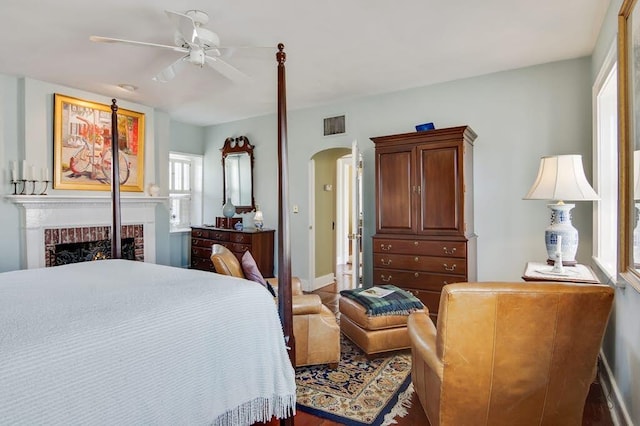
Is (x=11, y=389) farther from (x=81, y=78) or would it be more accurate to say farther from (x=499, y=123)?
(x=499, y=123)

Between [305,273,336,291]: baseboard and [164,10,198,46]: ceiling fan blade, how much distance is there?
3.71 metres

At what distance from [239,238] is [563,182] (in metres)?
4.00

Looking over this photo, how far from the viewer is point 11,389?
106 cm

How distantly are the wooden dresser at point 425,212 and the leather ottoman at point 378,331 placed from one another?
0.99 metres

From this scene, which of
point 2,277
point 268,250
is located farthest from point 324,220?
point 2,277

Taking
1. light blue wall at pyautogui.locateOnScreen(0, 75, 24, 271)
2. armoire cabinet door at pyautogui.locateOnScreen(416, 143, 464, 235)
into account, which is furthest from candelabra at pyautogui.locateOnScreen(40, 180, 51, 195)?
armoire cabinet door at pyautogui.locateOnScreen(416, 143, 464, 235)

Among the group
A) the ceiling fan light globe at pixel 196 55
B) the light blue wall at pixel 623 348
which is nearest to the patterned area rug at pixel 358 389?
the light blue wall at pixel 623 348

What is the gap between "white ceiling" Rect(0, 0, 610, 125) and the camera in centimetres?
262

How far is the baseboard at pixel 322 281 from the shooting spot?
5.42 m

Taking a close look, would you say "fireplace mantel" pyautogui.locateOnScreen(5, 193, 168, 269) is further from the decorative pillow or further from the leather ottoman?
the leather ottoman

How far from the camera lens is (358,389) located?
2.40m

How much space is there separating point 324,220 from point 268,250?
3.39ft

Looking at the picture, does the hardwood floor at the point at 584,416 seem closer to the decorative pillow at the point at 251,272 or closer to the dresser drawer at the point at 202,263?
the decorative pillow at the point at 251,272

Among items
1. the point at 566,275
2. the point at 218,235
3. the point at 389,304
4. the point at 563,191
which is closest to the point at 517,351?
the point at 566,275
